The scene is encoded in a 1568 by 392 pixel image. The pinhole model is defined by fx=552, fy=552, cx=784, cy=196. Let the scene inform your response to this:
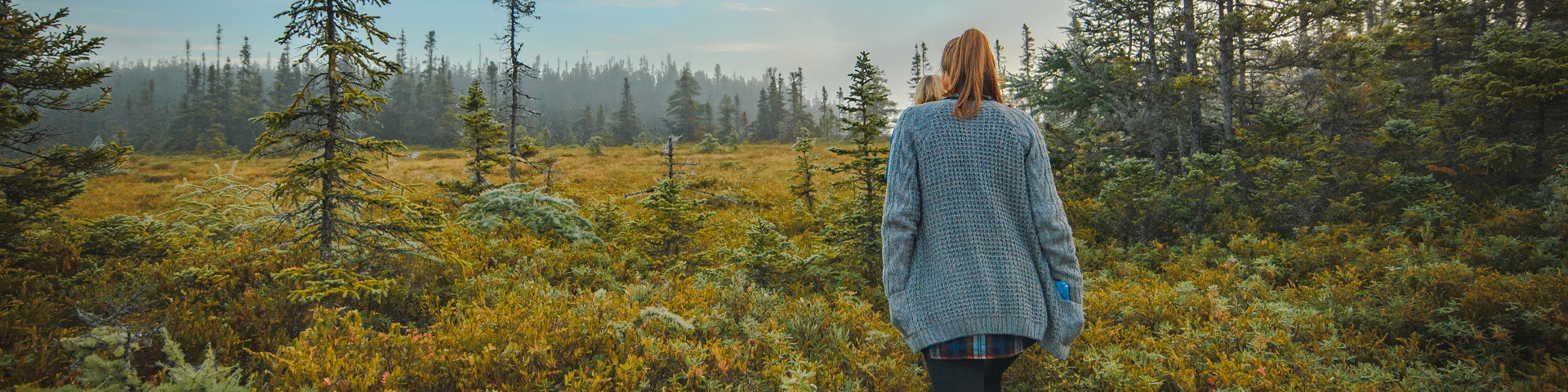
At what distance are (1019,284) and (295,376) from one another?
411 cm

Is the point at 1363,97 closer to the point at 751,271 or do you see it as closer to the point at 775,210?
the point at 775,210

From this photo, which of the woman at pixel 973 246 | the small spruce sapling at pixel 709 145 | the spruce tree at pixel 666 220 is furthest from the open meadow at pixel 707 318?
Answer: the small spruce sapling at pixel 709 145

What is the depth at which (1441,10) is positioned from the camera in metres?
14.0

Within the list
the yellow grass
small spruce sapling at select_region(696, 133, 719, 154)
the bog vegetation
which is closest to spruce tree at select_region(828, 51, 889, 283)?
the bog vegetation

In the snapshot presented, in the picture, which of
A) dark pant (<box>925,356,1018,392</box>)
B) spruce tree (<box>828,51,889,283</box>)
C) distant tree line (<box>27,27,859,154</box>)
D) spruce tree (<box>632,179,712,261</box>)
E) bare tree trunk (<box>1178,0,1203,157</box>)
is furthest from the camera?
distant tree line (<box>27,27,859,154</box>)

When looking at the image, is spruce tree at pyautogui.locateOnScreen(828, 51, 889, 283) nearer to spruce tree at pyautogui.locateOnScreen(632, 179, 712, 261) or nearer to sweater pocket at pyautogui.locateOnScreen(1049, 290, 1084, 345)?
spruce tree at pyautogui.locateOnScreen(632, 179, 712, 261)

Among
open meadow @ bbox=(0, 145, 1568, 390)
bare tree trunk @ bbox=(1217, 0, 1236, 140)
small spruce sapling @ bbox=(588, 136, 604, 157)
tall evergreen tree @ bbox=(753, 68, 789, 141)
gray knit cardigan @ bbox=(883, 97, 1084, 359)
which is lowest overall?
open meadow @ bbox=(0, 145, 1568, 390)

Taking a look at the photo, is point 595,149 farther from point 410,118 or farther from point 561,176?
point 410,118

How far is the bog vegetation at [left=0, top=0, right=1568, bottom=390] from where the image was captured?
369 cm

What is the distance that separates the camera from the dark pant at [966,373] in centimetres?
214

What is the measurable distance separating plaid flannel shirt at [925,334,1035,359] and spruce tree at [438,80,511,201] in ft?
37.4

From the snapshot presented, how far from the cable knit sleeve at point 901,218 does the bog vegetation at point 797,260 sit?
3.72 ft

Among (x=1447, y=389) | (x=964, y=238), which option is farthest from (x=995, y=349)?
(x=1447, y=389)

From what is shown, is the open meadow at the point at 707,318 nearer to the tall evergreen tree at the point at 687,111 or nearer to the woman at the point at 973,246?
the woman at the point at 973,246
